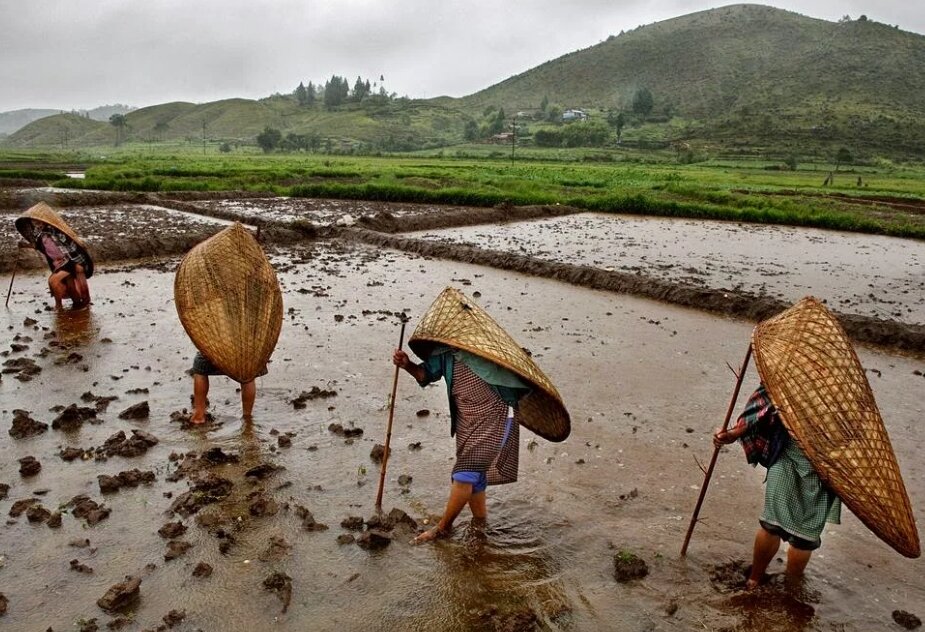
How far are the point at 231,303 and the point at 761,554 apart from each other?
443 centimetres

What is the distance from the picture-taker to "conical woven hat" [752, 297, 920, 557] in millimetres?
3043

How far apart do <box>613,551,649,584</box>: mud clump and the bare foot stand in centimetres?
114

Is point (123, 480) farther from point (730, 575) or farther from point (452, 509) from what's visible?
point (730, 575)

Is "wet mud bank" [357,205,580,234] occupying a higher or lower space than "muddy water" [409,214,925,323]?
higher

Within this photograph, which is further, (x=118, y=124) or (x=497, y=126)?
(x=118, y=124)

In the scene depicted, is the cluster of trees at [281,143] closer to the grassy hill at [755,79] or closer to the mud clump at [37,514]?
the grassy hill at [755,79]

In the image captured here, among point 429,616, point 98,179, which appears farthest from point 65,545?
point 98,179

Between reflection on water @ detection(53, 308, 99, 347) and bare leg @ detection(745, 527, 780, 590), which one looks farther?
reflection on water @ detection(53, 308, 99, 347)

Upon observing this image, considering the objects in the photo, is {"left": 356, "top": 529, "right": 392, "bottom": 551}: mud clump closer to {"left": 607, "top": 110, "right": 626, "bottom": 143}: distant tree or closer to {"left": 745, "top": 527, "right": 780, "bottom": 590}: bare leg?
{"left": 745, "top": 527, "right": 780, "bottom": 590}: bare leg

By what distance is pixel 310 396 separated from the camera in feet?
21.4

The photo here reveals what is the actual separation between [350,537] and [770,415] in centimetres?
272

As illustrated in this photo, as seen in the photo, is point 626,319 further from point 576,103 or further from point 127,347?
point 576,103

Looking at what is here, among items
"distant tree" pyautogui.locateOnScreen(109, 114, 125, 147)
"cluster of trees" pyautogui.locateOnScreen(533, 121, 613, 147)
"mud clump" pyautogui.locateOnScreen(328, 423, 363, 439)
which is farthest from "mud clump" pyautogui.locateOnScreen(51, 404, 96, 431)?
"distant tree" pyautogui.locateOnScreen(109, 114, 125, 147)

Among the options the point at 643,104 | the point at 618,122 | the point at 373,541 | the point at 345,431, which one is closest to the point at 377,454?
the point at 345,431
